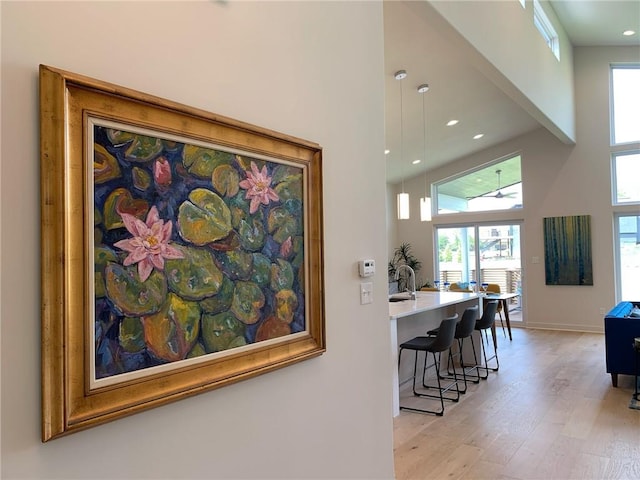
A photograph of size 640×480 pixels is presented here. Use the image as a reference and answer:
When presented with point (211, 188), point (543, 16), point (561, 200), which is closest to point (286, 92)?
point (211, 188)

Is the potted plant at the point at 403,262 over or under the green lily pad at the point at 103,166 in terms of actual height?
under

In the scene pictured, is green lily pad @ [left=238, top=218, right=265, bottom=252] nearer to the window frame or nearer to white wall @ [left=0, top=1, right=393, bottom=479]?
Answer: white wall @ [left=0, top=1, right=393, bottom=479]

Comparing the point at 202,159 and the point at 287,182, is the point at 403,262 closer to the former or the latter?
the point at 287,182

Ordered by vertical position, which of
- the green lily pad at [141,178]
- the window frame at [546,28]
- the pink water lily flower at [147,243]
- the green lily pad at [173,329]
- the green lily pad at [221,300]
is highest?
the window frame at [546,28]

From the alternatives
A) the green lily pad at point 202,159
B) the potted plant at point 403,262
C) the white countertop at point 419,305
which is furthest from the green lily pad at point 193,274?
the potted plant at point 403,262

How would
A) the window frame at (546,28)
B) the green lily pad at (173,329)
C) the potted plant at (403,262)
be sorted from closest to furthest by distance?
1. the green lily pad at (173,329)
2. the window frame at (546,28)
3. the potted plant at (403,262)

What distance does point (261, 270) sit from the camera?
154 centimetres

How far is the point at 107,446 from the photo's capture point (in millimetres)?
1140

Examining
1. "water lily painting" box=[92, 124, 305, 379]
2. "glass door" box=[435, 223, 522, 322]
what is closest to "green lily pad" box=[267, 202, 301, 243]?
"water lily painting" box=[92, 124, 305, 379]

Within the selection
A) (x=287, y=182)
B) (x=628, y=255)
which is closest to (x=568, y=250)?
(x=628, y=255)

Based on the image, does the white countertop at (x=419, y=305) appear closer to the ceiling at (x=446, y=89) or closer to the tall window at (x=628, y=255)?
the ceiling at (x=446, y=89)

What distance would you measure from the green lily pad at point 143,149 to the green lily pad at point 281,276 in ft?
1.93

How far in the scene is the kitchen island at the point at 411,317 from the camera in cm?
378

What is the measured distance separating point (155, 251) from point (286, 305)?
0.60 m
